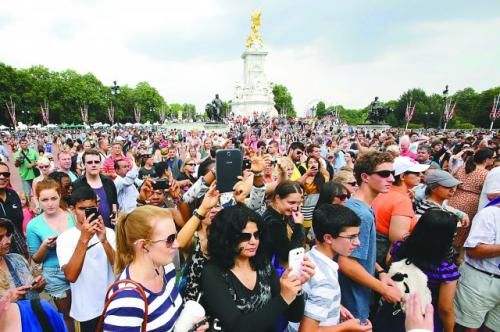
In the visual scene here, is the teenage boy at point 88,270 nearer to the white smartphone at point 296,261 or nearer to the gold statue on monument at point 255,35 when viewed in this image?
the white smartphone at point 296,261

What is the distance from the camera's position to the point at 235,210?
2207 millimetres

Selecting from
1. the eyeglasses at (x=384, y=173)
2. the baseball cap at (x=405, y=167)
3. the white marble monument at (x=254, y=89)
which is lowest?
the baseball cap at (x=405, y=167)

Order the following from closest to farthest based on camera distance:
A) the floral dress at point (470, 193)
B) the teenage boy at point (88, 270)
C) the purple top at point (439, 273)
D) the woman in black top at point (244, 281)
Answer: the woman in black top at point (244, 281) < the purple top at point (439, 273) < the teenage boy at point (88, 270) < the floral dress at point (470, 193)

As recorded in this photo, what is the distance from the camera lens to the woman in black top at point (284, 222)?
2760 mm

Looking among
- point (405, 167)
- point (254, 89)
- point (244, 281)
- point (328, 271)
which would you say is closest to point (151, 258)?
point (244, 281)

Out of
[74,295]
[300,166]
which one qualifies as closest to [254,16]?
[300,166]

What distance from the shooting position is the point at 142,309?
1761 millimetres

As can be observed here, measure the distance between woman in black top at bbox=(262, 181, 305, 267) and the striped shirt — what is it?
952mm

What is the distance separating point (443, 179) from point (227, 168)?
8.28 ft

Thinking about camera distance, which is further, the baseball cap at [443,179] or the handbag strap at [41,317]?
the baseball cap at [443,179]

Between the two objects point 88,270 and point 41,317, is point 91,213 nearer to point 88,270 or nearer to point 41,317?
point 88,270

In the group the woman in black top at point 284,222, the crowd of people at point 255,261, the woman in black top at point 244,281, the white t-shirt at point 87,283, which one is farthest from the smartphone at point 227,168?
the white t-shirt at point 87,283

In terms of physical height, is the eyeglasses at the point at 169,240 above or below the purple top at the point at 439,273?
above

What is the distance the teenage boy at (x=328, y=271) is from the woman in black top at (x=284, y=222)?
1.41 ft
